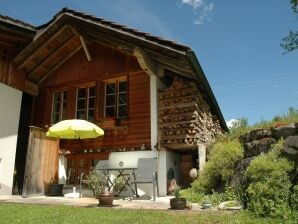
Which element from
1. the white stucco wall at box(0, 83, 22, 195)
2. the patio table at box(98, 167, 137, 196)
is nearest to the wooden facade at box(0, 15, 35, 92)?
the white stucco wall at box(0, 83, 22, 195)

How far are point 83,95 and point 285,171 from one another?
28.2ft

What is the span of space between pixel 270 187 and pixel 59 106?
932 cm

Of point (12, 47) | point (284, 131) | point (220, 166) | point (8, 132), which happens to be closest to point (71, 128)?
point (8, 132)

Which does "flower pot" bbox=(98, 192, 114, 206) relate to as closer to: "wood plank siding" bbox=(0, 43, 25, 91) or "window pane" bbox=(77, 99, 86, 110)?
"window pane" bbox=(77, 99, 86, 110)

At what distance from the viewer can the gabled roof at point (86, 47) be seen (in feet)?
33.3

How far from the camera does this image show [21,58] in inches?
486

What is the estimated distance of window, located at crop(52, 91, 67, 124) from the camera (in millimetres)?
13039

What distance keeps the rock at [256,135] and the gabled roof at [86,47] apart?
9.17 ft

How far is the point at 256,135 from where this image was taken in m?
7.63

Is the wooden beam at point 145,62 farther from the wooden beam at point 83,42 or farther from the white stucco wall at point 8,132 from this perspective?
the white stucco wall at point 8,132

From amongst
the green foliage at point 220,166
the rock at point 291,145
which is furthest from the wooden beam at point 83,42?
the rock at point 291,145

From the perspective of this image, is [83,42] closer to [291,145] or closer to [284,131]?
[284,131]

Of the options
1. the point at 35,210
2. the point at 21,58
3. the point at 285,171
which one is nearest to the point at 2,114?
the point at 21,58

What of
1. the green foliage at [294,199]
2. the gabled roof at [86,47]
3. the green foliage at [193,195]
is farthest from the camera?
the gabled roof at [86,47]
